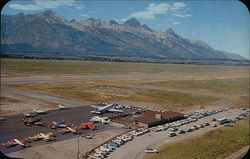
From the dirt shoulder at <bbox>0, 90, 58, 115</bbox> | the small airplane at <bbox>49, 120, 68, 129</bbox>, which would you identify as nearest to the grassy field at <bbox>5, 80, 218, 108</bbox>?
the dirt shoulder at <bbox>0, 90, 58, 115</bbox>

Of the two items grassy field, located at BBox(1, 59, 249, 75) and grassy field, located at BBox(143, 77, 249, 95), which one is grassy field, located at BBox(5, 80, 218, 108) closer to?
grassy field, located at BBox(143, 77, 249, 95)

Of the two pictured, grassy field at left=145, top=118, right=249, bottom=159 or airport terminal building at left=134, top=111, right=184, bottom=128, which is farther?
airport terminal building at left=134, top=111, right=184, bottom=128

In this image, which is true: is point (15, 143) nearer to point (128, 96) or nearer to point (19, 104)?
point (19, 104)

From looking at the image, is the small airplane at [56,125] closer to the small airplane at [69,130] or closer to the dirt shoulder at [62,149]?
the small airplane at [69,130]

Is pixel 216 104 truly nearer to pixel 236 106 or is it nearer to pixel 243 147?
pixel 236 106

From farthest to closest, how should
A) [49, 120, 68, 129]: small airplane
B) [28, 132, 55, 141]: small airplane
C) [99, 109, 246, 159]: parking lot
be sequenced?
[49, 120, 68, 129]: small airplane < [28, 132, 55, 141]: small airplane < [99, 109, 246, 159]: parking lot

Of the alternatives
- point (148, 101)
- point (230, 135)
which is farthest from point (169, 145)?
point (148, 101)

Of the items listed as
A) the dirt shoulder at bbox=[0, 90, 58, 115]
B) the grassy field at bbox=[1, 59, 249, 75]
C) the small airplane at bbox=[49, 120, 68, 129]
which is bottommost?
the small airplane at bbox=[49, 120, 68, 129]
